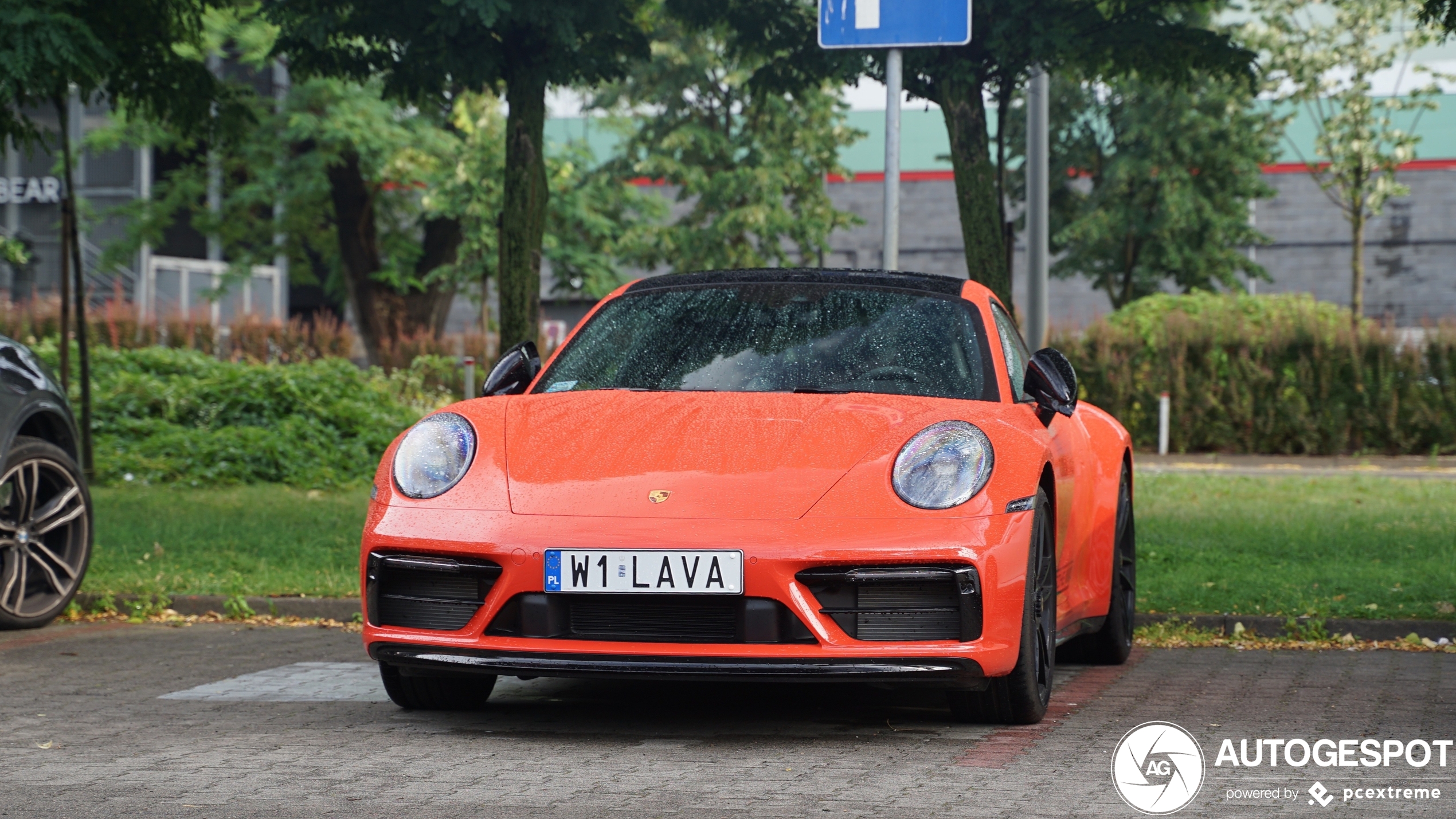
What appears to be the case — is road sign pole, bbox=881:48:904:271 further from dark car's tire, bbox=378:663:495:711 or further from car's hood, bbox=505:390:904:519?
dark car's tire, bbox=378:663:495:711

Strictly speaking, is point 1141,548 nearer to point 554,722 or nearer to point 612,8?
point 612,8

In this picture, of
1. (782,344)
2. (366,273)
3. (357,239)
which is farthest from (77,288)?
(366,273)

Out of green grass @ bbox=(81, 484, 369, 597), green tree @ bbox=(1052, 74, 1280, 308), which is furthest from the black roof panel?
green tree @ bbox=(1052, 74, 1280, 308)

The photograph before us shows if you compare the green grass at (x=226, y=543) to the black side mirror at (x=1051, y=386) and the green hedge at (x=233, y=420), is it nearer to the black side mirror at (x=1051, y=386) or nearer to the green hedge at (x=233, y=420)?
the green hedge at (x=233, y=420)

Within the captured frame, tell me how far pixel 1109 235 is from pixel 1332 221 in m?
12.8

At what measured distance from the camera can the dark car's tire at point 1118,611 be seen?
695 cm

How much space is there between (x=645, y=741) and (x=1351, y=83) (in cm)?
2925

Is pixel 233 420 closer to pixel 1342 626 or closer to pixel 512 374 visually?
pixel 512 374

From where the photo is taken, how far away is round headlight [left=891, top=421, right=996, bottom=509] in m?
4.88

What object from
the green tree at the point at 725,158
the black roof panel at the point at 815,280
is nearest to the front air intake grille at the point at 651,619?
the black roof panel at the point at 815,280

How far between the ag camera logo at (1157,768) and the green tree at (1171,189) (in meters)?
28.8

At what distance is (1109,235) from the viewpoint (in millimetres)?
34281

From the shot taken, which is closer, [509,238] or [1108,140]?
[509,238]

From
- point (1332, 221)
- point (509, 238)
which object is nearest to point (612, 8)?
point (509, 238)
